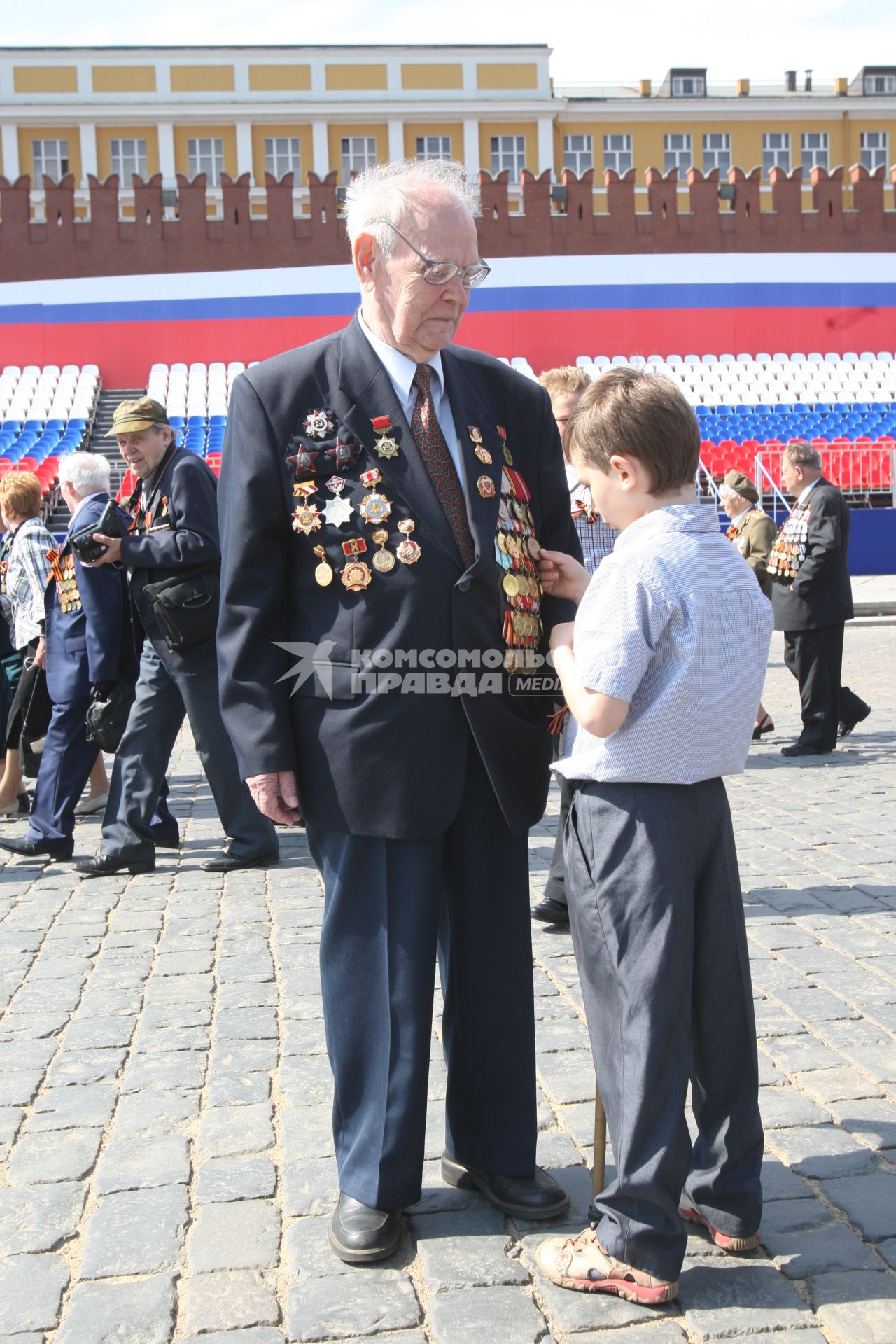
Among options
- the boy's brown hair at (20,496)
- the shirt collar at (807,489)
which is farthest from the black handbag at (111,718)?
the shirt collar at (807,489)

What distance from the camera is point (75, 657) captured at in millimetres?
5965

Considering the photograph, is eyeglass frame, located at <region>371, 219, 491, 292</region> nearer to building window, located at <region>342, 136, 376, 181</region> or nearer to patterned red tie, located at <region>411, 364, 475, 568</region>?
patterned red tie, located at <region>411, 364, 475, 568</region>

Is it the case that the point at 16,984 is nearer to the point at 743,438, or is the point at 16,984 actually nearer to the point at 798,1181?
the point at 798,1181

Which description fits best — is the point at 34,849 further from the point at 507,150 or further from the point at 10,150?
the point at 10,150

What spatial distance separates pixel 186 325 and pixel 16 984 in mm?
24258

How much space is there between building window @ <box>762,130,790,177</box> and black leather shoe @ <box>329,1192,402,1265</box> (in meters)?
47.3

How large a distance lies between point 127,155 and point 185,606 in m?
41.9

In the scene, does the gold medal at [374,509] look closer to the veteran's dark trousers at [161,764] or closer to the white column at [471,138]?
the veteran's dark trousers at [161,764]

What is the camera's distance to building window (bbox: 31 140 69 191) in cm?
4238

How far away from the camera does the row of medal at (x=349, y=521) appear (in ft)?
8.16

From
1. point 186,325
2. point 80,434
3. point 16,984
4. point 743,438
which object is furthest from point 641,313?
point 16,984

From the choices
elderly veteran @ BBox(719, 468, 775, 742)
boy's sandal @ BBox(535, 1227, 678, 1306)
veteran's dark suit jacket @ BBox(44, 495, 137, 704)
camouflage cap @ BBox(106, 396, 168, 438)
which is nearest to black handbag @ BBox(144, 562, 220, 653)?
veteran's dark suit jacket @ BBox(44, 495, 137, 704)

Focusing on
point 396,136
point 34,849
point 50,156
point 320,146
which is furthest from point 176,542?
point 50,156

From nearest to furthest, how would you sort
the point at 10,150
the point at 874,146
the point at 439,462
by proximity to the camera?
the point at 439,462, the point at 10,150, the point at 874,146
